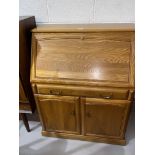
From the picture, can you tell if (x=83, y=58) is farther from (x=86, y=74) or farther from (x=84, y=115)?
(x=84, y=115)

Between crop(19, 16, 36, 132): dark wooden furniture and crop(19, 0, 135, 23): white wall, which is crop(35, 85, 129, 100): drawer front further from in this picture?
crop(19, 0, 135, 23): white wall

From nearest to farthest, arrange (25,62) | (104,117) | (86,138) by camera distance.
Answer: (104,117), (25,62), (86,138)

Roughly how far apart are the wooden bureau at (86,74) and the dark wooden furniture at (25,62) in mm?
100

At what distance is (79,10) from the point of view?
1.89 metres

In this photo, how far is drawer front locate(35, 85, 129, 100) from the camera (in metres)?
1.60

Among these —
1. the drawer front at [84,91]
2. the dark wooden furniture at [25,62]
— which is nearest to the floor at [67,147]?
the dark wooden furniture at [25,62]

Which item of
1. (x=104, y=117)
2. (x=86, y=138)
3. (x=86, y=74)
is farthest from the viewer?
(x=86, y=138)

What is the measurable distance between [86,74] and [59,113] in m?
0.50

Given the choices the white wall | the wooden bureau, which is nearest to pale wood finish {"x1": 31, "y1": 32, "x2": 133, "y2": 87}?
the wooden bureau

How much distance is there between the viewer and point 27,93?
1924 mm

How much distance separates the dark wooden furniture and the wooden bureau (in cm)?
10

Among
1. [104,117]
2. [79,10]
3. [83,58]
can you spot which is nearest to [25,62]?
[83,58]
